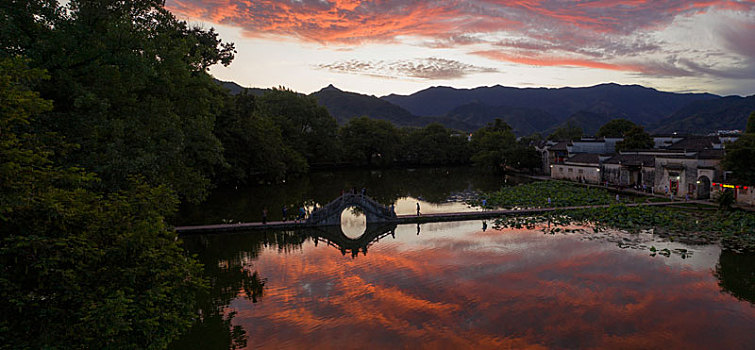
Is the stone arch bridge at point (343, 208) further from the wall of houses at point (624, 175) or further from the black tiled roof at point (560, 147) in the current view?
the black tiled roof at point (560, 147)

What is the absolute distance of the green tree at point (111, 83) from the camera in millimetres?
16250

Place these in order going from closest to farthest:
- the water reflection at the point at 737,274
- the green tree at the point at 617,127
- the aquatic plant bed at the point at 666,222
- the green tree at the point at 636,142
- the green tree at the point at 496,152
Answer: the water reflection at the point at 737,274
the aquatic plant bed at the point at 666,222
the green tree at the point at 636,142
the green tree at the point at 496,152
the green tree at the point at 617,127

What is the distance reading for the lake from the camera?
14.8 m

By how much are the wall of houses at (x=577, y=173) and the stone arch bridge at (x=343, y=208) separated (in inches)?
1584

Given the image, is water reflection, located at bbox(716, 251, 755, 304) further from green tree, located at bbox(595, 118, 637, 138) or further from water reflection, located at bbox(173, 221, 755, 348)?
green tree, located at bbox(595, 118, 637, 138)

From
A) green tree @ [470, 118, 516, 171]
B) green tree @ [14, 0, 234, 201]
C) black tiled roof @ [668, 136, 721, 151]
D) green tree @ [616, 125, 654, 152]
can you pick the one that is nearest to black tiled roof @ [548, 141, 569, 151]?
green tree @ [470, 118, 516, 171]

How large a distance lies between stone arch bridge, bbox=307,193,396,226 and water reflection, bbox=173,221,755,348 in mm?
5019

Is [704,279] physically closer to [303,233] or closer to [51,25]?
[303,233]

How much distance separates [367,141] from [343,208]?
61.7 m

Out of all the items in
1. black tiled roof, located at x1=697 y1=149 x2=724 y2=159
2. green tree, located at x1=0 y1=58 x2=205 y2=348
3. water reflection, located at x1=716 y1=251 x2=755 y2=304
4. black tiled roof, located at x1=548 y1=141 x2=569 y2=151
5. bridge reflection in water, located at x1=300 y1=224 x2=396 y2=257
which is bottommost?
water reflection, located at x1=716 y1=251 x2=755 y2=304

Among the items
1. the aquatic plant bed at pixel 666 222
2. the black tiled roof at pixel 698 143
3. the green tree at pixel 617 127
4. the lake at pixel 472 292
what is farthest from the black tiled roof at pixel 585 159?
the lake at pixel 472 292

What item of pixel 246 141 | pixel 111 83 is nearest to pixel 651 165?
pixel 246 141

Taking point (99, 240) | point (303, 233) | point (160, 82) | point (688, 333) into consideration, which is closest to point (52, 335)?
point (99, 240)

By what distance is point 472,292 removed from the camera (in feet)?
61.5
